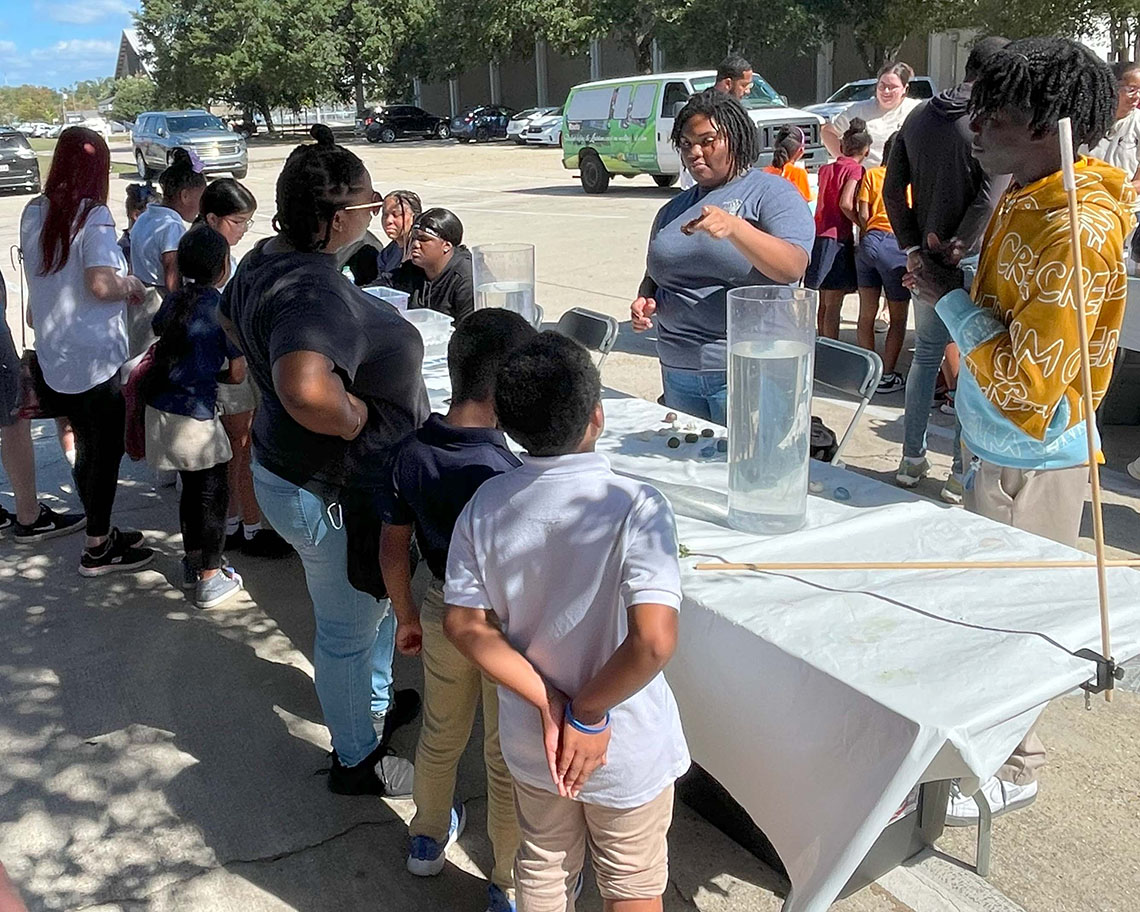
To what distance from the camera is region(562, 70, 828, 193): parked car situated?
52.4ft

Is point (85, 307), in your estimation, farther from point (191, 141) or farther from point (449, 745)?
point (191, 141)

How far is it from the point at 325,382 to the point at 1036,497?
164 centimetres

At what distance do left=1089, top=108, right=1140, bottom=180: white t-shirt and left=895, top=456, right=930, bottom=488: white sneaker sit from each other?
260cm

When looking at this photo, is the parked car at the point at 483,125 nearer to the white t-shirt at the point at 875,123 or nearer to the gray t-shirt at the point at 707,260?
the white t-shirt at the point at 875,123

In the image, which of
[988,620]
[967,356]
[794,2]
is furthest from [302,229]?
[794,2]

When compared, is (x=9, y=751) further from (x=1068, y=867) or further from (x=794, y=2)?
(x=794, y=2)

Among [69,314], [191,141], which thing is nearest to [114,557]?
[69,314]

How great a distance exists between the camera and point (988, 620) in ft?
6.30

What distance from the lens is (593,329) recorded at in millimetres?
4711

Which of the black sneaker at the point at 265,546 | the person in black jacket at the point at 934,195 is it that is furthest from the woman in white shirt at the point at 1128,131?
the black sneaker at the point at 265,546

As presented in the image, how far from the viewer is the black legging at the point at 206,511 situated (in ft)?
13.0

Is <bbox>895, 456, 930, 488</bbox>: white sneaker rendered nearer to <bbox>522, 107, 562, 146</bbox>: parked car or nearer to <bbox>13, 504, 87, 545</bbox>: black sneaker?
<bbox>13, 504, 87, 545</bbox>: black sneaker

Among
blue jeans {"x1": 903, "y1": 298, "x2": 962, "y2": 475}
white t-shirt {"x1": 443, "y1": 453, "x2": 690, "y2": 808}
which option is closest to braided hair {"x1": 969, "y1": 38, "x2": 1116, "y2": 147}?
white t-shirt {"x1": 443, "y1": 453, "x2": 690, "y2": 808}

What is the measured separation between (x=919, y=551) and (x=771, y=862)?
2.93ft
